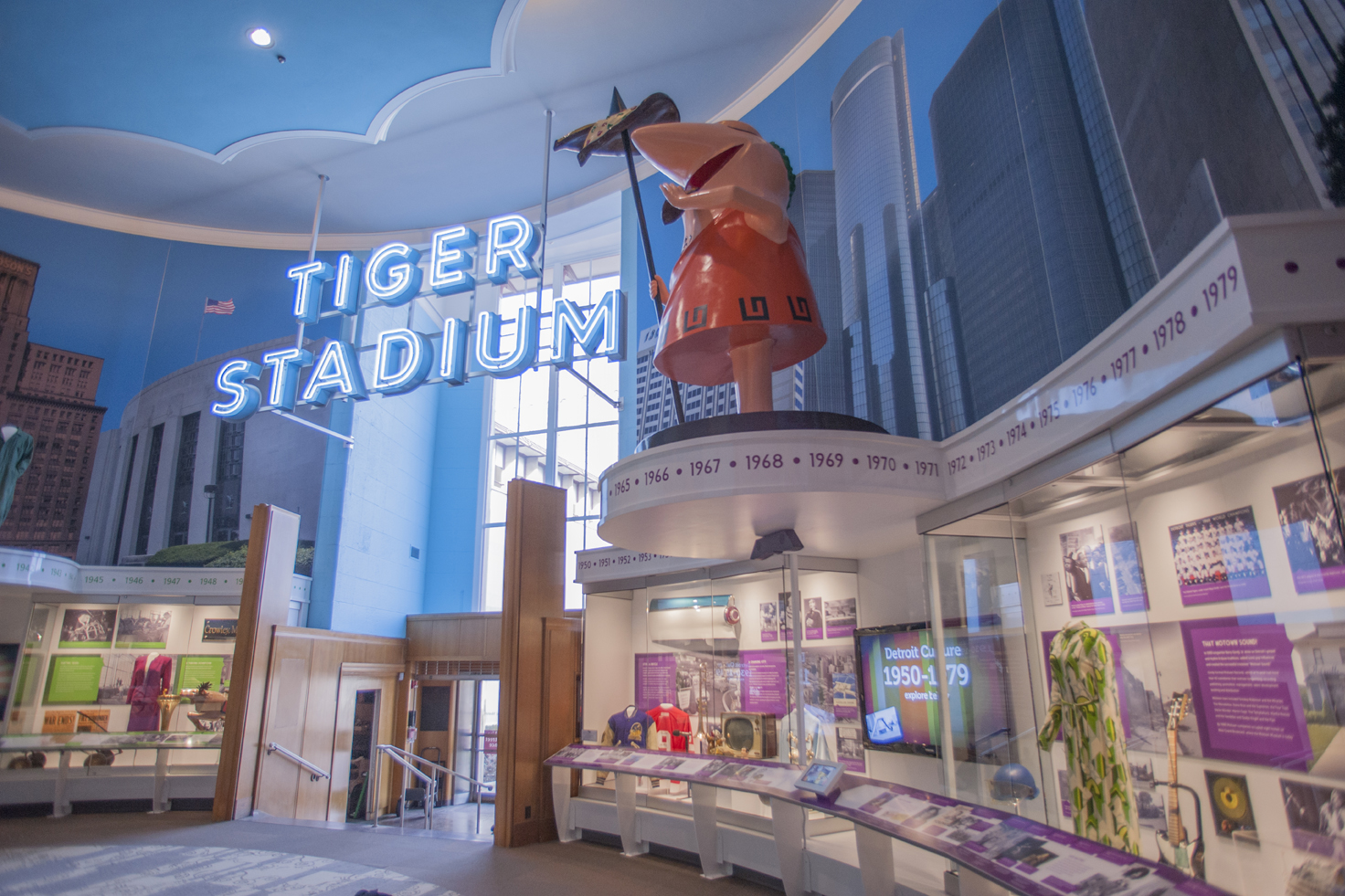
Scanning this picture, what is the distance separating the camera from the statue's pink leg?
424 cm

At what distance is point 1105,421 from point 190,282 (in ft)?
48.2

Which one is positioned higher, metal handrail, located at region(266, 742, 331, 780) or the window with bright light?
the window with bright light

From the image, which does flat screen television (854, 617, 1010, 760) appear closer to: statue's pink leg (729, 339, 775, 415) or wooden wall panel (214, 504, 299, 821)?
statue's pink leg (729, 339, 775, 415)

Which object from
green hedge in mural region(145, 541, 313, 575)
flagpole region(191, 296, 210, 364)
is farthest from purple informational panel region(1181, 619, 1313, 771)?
flagpole region(191, 296, 210, 364)

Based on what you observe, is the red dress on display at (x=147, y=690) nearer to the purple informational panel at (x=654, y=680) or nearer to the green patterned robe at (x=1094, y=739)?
the purple informational panel at (x=654, y=680)

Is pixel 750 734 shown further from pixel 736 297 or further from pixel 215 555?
pixel 215 555

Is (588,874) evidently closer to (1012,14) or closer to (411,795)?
(411,795)

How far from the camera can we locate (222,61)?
9.52 meters

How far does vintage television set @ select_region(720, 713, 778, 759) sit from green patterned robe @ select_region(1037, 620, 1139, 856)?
2.77 m

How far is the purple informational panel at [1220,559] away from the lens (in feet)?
7.29

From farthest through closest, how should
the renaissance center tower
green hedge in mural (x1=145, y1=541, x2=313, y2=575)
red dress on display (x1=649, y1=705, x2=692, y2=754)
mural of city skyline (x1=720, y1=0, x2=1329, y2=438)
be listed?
green hedge in mural (x1=145, y1=541, x2=313, y2=575) < red dress on display (x1=649, y1=705, x2=692, y2=754) < the renaissance center tower < mural of city skyline (x1=720, y1=0, x2=1329, y2=438)

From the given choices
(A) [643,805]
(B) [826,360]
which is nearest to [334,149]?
A: (B) [826,360]

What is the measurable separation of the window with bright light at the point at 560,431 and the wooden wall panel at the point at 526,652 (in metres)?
4.68

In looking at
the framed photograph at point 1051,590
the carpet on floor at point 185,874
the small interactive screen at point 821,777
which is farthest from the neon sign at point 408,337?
the framed photograph at point 1051,590
